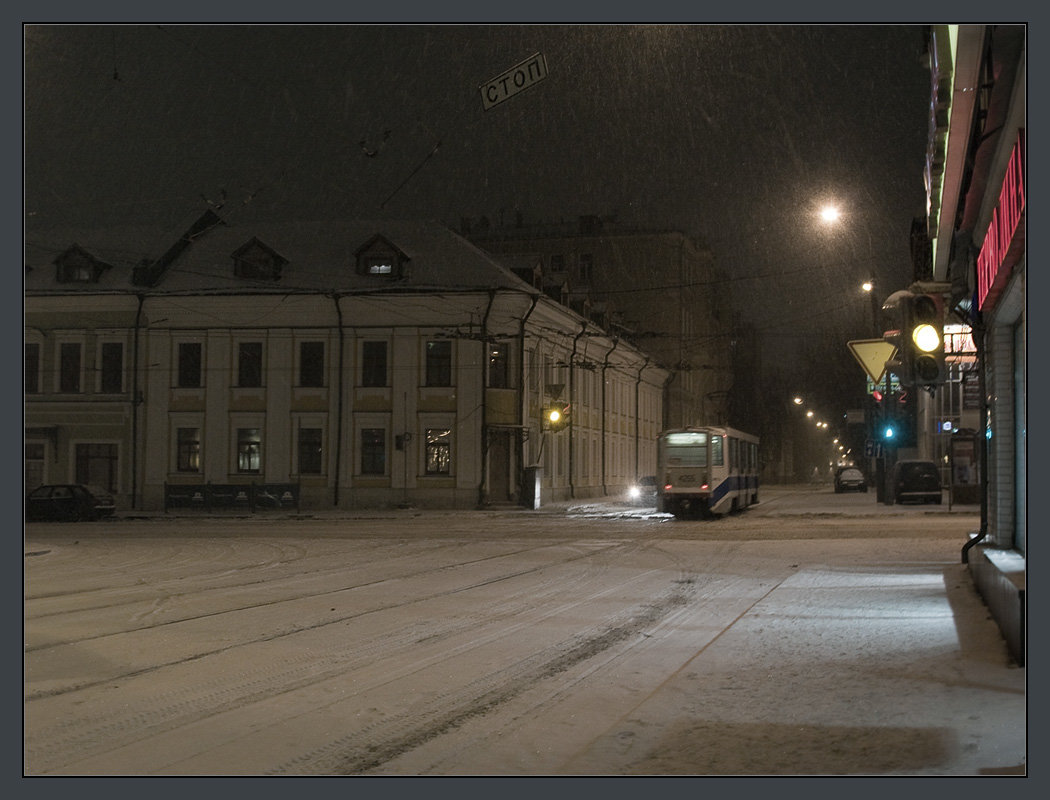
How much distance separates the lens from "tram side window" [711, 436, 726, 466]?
37500 mm

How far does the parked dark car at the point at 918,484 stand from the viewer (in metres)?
44.7

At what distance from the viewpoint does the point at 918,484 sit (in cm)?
4500

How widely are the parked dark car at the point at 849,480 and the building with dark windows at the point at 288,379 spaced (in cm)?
2566

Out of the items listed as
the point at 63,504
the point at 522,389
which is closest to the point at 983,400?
the point at 63,504

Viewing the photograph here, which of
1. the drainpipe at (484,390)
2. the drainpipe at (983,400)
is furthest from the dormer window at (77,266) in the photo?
the drainpipe at (983,400)

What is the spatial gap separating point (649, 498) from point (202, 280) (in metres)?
24.1

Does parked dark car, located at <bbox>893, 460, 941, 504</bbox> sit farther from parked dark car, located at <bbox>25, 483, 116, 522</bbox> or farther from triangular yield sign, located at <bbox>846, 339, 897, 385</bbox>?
parked dark car, located at <bbox>25, 483, 116, 522</bbox>

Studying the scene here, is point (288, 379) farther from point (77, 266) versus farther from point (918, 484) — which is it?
point (918, 484)

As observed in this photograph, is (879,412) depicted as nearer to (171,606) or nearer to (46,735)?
(171,606)

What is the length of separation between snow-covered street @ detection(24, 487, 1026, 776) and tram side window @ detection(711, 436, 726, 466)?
54.6 ft

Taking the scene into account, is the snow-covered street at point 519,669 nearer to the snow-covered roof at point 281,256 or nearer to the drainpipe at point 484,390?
the drainpipe at point 484,390

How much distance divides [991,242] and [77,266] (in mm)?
43698

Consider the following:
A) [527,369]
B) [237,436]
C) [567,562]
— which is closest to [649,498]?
[527,369]

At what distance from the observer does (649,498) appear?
189 ft
